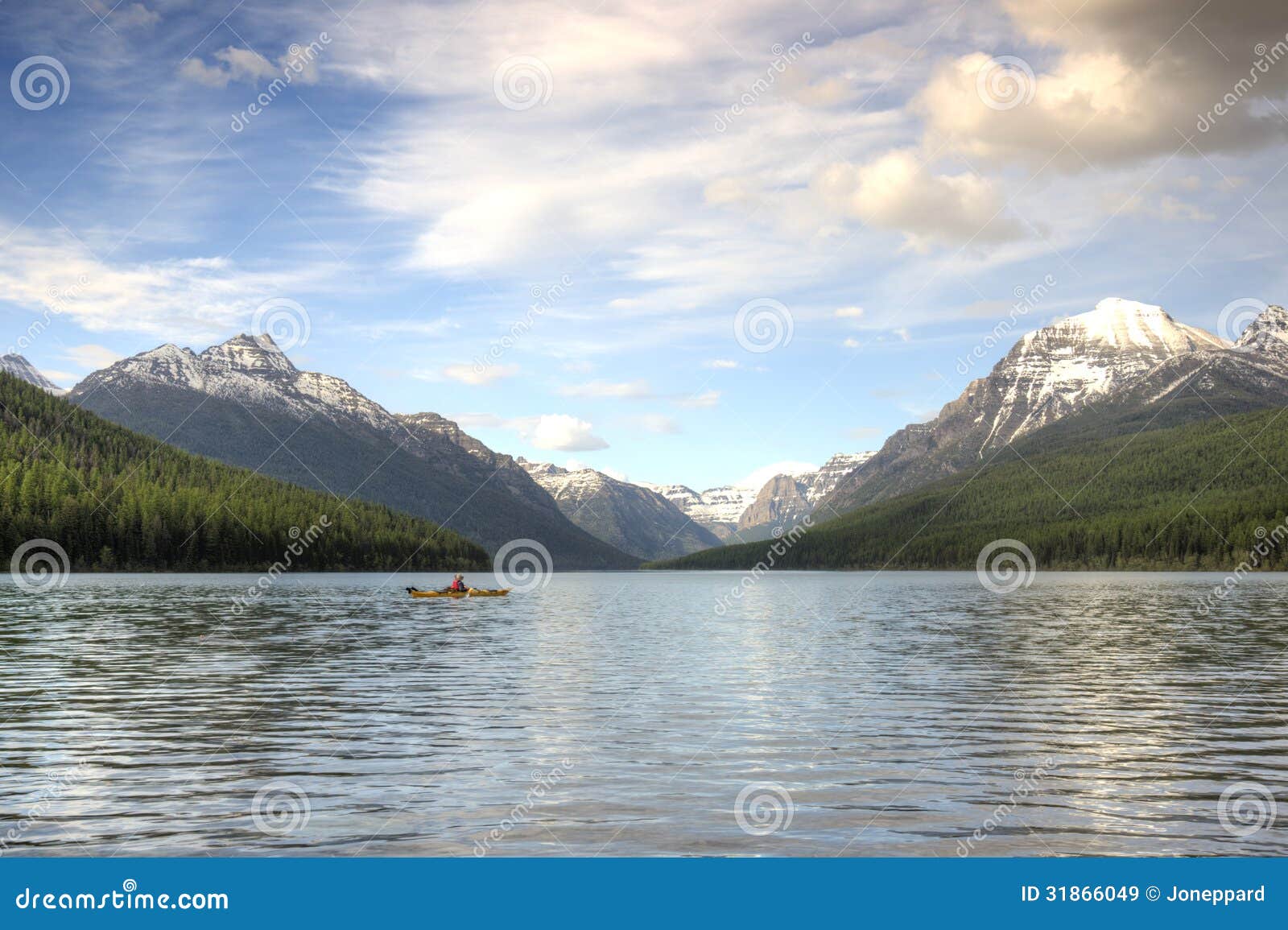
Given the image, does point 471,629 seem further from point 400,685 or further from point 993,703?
point 993,703

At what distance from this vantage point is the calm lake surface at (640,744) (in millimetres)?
20359

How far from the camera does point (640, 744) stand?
3116 cm

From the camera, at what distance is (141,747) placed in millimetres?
29469

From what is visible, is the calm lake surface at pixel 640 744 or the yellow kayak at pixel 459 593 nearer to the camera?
the calm lake surface at pixel 640 744

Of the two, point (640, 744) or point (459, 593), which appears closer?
point (640, 744)

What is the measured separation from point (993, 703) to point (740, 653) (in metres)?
24.7

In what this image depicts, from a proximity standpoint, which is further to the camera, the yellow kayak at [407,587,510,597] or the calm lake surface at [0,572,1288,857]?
the yellow kayak at [407,587,510,597]

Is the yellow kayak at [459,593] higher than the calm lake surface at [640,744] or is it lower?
higher

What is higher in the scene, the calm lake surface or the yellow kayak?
the yellow kayak

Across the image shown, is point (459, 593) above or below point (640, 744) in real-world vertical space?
above

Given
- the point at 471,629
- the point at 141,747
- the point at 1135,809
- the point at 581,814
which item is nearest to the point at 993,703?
the point at 1135,809

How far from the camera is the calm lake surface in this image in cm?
2036
